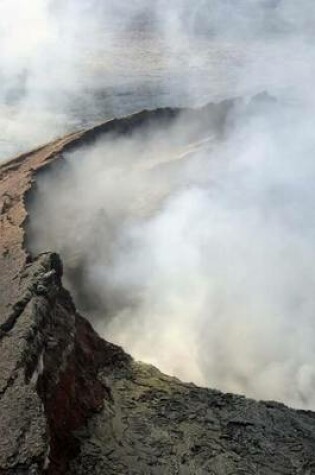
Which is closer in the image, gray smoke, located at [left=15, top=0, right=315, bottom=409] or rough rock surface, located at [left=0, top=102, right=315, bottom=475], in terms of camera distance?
rough rock surface, located at [left=0, top=102, right=315, bottom=475]

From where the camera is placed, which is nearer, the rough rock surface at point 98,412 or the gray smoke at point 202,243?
the rough rock surface at point 98,412

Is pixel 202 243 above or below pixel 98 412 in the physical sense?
above

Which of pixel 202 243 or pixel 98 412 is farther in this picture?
pixel 202 243

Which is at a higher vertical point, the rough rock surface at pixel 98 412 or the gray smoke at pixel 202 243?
the gray smoke at pixel 202 243

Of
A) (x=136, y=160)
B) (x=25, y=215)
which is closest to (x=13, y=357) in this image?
(x=25, y=215)
